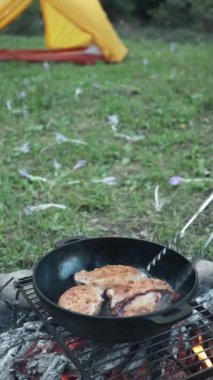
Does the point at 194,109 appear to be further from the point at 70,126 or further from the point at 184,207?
the point at 184,207

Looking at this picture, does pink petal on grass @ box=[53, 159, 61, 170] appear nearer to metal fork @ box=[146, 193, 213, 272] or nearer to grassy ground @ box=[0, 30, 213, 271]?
grassy ground @ box=[0, 30, 213, 271]

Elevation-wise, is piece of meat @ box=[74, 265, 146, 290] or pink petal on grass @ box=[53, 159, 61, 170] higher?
piece of meat @ box=[74, 265, 146, 290]

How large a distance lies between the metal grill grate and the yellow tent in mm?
5020

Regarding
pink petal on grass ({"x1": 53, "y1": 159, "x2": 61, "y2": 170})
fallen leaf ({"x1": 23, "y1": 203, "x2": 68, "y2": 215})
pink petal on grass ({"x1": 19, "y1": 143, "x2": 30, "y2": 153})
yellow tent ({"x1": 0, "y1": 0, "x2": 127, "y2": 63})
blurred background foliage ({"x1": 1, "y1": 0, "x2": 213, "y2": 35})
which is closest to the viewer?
fallen leaf ({"x1": 23, "y1": 203, "x2": 68, "y2": 215})

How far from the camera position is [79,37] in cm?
734

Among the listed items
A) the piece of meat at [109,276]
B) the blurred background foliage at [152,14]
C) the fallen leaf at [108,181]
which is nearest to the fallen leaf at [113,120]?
the fallen leaf at [108,181]

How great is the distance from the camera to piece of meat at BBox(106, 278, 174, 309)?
1774mm

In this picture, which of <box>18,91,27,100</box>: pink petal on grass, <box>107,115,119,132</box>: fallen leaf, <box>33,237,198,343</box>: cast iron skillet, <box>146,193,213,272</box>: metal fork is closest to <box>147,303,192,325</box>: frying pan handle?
<box>33,237,198,343</box>: cast iron skillet

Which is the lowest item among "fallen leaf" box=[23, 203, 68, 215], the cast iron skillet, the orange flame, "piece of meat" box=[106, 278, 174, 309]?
"fallen leaf" box=[23, 203, 68, 215]

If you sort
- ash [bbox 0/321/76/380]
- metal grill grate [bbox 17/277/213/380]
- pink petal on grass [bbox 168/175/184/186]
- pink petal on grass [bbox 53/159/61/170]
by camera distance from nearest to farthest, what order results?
1. metal grill grate [bbox 17/277/213/380]
2. ash [bbox 0/321/76/380]
3. pink petal on grass [bbox 168/175/184/186]
4. pink petal on grass [bbox 53/159/61/170]

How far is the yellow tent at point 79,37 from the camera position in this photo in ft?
21.4

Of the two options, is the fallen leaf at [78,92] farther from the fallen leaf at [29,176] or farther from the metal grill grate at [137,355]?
the metal grill grate at [137,355]

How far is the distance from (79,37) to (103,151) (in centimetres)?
372

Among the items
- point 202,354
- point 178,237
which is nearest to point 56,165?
point 178,237
